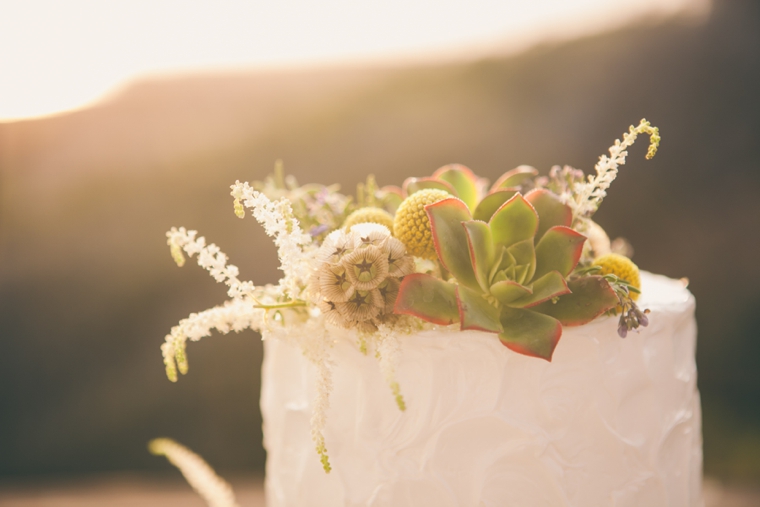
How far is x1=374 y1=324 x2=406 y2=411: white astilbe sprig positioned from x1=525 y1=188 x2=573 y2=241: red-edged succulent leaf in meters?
0.27

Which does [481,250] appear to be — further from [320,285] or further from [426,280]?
[320,285]

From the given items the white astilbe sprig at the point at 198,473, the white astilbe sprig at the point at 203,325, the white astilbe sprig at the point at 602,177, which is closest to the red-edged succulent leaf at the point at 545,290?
the white astilbe sprig at the point at 602,177

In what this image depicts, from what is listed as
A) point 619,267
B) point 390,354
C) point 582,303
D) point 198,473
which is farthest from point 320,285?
point 198,473

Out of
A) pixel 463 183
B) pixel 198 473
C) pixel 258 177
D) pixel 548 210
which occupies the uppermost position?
pixel 258 177

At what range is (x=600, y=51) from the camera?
267cm

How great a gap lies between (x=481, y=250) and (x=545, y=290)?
98mm

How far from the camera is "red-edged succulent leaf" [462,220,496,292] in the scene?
2.36ft

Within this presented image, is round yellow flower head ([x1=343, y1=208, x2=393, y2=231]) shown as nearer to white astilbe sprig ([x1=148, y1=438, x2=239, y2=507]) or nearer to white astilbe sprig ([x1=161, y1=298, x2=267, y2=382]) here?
white astilbe sprig ([x1=161, y1=298, x2=267, y2=382])

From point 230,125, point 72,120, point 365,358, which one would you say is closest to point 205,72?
point 230,125

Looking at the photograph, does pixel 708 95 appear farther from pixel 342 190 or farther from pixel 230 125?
pixel 230 125

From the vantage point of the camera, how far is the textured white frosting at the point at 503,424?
74cm

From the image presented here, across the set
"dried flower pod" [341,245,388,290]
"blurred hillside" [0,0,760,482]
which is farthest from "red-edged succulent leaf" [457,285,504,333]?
"blurred hillside" [0,0,760,482]

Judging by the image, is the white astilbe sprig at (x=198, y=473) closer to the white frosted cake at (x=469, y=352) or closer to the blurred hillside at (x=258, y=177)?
the white frosted cake at (x=469, y=352)

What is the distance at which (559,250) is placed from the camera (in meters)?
0.76
